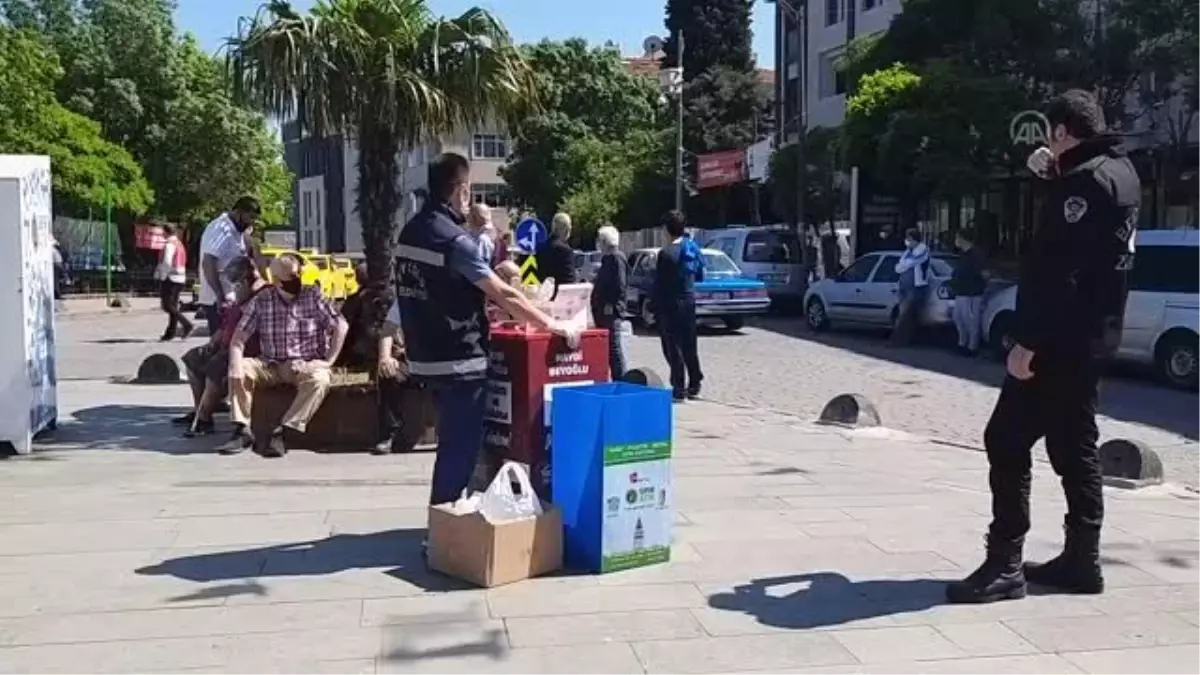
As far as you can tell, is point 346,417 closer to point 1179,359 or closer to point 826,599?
point 826,599

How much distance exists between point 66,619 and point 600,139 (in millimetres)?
56914

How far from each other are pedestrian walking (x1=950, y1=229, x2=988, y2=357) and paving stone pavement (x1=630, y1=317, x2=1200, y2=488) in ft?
1.23

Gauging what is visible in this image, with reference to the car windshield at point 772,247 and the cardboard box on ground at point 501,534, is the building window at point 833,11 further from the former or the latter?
the cardboard box on ground at point 501,534

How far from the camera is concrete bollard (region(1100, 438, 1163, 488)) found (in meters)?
9.27

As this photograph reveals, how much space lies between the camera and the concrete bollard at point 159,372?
15.1m

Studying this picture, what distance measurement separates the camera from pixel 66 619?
5840 millimetres

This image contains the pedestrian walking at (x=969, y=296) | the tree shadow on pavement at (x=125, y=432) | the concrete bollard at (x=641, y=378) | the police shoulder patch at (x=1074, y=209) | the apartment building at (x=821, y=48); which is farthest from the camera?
the apartment building at (x=821, y=48)

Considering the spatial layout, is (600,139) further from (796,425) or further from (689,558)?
(689,558)

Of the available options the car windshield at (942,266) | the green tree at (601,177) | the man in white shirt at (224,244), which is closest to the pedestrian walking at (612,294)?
the man in white shirt at (224,244)

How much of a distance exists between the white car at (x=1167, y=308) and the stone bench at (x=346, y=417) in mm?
8460

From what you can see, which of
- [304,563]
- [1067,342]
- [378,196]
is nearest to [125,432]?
[378,196]

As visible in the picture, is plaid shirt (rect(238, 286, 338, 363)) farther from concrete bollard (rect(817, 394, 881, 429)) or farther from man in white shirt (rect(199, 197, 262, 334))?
concrete bollard (rect(817, 394, 881, 429))

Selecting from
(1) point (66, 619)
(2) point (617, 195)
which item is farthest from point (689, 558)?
(2) point (617, 195)

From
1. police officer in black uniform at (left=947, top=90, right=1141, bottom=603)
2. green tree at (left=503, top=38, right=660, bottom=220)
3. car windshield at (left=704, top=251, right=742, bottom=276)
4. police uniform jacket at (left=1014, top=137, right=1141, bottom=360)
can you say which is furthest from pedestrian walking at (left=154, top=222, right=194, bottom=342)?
green tree at (left=503, top=38, right=660, bottom=220)
